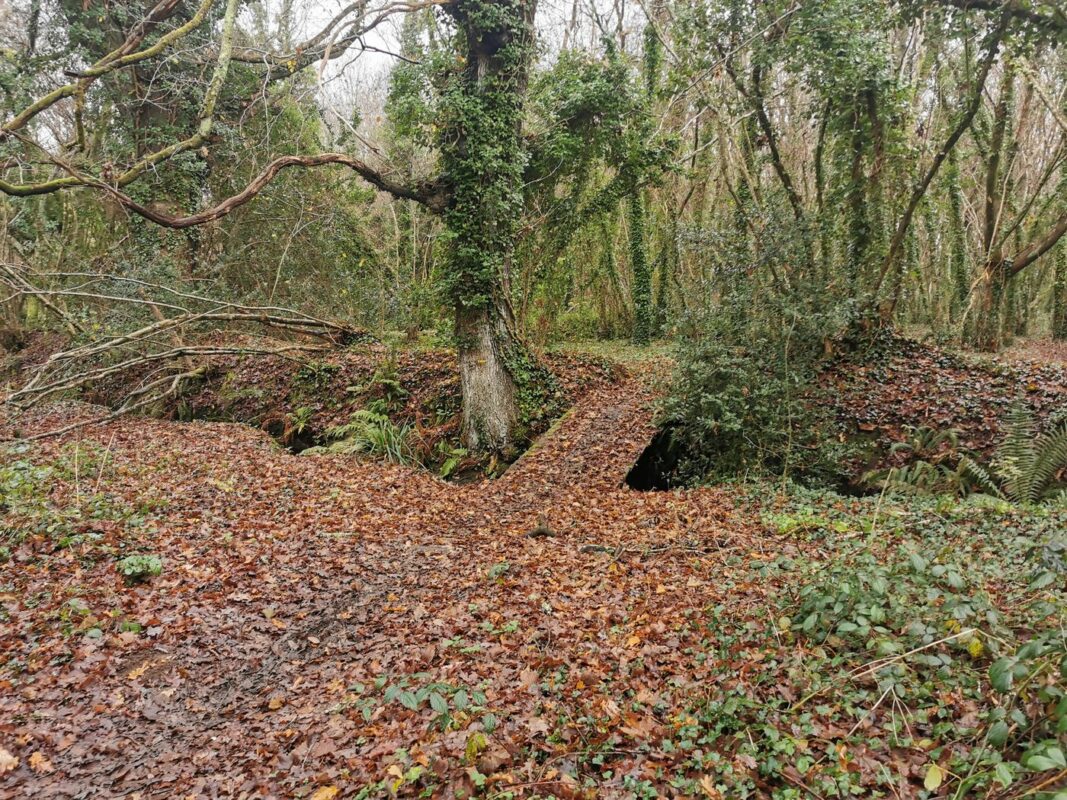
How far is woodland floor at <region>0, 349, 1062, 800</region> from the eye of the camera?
3227mm

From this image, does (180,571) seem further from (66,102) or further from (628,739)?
(66,102)

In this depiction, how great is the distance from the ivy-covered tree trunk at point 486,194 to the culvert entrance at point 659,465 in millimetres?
2315

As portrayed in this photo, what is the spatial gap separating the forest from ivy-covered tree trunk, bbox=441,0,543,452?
7 cm

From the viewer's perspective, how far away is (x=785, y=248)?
839cm

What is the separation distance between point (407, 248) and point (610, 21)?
9.42 m

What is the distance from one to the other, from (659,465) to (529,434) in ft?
7.70

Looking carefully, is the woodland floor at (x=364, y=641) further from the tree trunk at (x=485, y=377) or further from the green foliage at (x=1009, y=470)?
the green foliage at (x=1009, y=470)

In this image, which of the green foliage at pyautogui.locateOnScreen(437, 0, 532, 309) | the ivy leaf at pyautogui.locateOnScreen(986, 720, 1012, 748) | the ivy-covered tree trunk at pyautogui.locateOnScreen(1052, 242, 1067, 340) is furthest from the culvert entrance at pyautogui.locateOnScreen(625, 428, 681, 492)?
the ivy-covered tree trunk at pyautogui.locateOnScreen(1052, 242, 1067, 340)

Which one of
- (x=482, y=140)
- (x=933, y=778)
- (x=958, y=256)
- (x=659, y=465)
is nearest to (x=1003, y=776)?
(x=933, y=778)

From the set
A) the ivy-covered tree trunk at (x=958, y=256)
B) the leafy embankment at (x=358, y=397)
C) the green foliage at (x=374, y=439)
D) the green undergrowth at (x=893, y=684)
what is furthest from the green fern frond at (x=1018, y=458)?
the ivy-covered tree trunk at (x=958, y=256)

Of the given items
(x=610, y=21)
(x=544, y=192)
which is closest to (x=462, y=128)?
(x=544, y=192)

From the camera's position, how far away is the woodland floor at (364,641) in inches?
127

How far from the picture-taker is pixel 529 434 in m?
10.5

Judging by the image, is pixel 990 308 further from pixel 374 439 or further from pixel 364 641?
pixel 364 641
